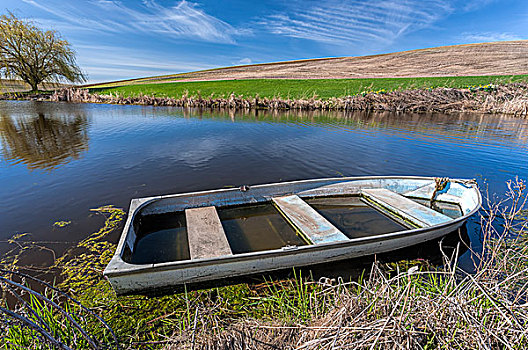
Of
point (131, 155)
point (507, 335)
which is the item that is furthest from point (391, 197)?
point (131, 155)

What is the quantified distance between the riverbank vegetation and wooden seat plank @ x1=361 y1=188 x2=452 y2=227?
1.11 meters

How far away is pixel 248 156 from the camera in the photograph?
10.9m

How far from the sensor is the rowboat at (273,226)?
391 centimetres

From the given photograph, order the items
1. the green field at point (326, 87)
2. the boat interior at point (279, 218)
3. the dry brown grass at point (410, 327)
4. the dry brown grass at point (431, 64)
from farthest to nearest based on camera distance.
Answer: the dry brown grass at point (431, 64) < the green field at point (326, 87) < the boat interior at point (279, 218) < the dry brown grass at point (410, 327)

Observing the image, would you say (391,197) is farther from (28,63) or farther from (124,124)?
(28,63)

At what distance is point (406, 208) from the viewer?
20.3 ft

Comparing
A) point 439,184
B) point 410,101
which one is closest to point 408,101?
point 410,101

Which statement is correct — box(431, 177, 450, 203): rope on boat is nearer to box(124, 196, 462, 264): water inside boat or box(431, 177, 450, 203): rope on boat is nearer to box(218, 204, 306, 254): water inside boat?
box(124, 196, 462, 264): water inside boat

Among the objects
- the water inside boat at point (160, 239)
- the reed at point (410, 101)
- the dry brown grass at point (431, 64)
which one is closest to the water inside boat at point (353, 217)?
the water inside boat at point (160, 239)

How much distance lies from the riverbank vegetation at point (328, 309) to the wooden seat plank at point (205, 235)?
0.59 metres

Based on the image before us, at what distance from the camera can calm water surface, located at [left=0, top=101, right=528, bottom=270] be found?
6.77 metres

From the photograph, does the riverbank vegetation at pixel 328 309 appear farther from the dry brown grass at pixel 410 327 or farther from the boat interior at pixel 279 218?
the boat interior at pixel 279 218

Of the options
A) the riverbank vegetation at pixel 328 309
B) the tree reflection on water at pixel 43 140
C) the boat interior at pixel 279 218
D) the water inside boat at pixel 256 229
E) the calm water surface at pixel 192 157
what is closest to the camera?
the riverbank vegetation at pixel 328 309

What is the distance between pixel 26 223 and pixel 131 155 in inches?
210
